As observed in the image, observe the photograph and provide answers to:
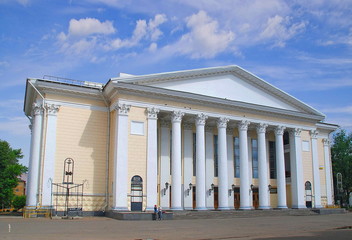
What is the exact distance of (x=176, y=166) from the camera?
30.0 meters

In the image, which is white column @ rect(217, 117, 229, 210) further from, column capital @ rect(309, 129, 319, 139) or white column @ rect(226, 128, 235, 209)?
column capital @ rect(309, 129, 319, 139)

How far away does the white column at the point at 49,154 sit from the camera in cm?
2738

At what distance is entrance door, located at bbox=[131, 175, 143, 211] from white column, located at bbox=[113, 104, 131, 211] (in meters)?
0.62

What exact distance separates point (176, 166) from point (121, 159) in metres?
4.42

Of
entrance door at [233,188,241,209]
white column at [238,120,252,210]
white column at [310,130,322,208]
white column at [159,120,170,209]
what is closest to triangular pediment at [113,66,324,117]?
white column at [310,130,322,208]

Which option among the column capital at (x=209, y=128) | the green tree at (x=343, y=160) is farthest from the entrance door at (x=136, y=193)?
the green tree at (x=343, y=160)

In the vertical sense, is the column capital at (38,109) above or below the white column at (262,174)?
above

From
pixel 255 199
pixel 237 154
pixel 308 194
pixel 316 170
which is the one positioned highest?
pixel 237 154

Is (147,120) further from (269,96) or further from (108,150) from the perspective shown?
(269,96)

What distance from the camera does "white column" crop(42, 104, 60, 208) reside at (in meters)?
27.4

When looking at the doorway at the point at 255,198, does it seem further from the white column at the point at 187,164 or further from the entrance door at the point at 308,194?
the white column at the point at 187,164

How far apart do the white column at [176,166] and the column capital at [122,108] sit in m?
3.90

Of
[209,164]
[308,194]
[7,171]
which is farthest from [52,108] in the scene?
[308,194]

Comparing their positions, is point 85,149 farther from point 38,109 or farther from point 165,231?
point 165,231
